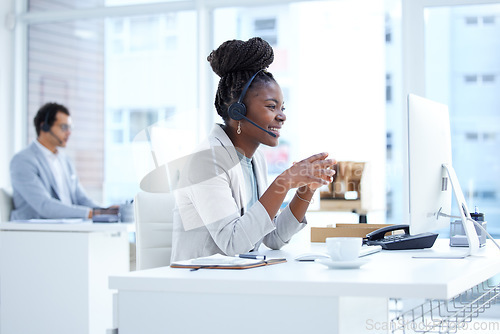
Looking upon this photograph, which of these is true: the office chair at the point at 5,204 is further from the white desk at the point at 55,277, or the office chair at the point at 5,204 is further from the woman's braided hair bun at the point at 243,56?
the woman's braided hair bun at the point at 243,56

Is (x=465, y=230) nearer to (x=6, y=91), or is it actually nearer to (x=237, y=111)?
(x=237, y=111)

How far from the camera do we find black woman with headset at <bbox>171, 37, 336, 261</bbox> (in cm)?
176

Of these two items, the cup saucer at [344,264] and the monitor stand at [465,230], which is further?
the monitor stand at [465,230]

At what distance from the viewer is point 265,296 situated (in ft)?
3.90

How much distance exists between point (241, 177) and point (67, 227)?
167 centimetres

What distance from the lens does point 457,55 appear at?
4.22 meters

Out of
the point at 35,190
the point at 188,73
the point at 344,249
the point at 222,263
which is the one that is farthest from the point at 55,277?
the point at 344,249

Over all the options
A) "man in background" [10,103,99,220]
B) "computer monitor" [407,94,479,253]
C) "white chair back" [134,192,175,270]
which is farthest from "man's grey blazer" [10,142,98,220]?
"computer monitor" [407,94,479,253]

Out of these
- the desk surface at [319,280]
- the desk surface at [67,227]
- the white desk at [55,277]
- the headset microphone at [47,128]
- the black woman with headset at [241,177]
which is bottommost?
the white desk at [55,277]

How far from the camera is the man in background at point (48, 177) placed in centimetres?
397

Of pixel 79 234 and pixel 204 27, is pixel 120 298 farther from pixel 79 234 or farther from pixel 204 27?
pixel 204 27

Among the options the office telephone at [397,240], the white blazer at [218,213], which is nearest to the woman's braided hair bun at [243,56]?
the white blazer at [218,213]

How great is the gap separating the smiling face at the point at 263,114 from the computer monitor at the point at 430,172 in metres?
0.50

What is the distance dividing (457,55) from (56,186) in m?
2.81
